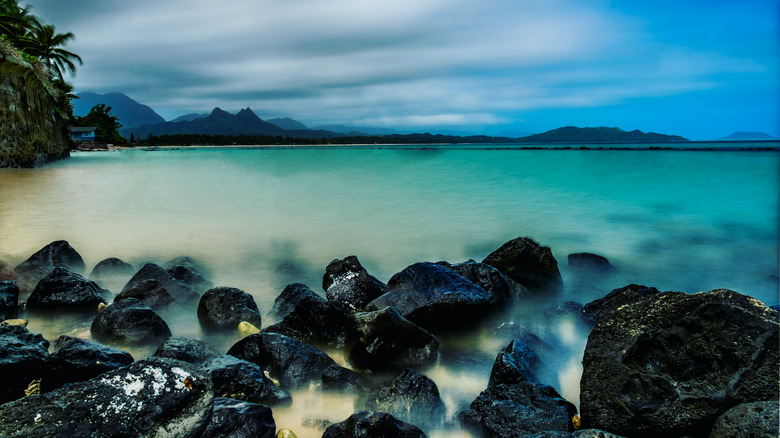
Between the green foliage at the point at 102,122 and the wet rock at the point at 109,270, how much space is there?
211 ft

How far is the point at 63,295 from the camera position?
483 cm

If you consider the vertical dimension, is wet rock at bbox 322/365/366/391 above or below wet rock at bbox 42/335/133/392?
below

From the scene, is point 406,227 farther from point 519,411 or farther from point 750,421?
point 750,421

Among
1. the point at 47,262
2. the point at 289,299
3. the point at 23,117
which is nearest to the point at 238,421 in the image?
the point at 289,299

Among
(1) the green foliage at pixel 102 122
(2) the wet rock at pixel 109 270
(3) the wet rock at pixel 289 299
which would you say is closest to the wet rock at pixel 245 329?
(3) the wet rock at pixel 289 299

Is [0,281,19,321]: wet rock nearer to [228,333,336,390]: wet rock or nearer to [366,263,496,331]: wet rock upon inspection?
[228,333,336,390]: wet rock

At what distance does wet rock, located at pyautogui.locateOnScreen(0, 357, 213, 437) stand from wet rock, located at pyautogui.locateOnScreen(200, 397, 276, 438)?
0.44 ft

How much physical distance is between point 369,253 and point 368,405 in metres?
5.72

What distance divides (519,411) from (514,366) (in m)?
0.45

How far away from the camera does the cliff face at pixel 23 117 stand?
57.8 ft

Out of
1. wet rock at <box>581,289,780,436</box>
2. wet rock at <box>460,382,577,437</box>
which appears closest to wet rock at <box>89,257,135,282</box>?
wet rock at <box>460,382,577,437</box>

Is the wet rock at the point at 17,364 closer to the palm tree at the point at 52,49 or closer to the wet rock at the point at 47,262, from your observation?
the wet rock at the point at 47,262

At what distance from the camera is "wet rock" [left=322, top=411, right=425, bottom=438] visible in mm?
2559

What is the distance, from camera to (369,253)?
8.89 metres
